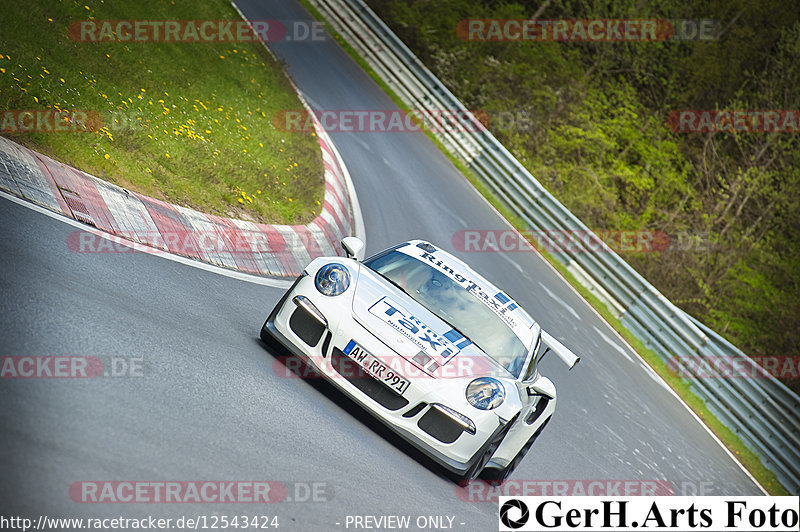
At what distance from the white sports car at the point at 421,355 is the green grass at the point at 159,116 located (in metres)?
3.18

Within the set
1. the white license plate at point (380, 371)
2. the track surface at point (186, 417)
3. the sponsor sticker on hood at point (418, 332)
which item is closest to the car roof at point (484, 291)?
the sponsor sticker on hood at point (418, 332)

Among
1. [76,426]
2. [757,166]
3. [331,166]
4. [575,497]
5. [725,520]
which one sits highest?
[76,426]

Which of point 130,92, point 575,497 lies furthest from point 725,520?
point 130,92

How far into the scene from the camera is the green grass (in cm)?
896

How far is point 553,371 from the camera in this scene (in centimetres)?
1158

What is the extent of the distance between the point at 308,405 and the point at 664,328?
1170 centimetres

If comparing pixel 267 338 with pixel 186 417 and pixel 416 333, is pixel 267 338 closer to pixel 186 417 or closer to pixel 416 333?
pixel 416 333

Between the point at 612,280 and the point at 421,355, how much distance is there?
1210 centimetres

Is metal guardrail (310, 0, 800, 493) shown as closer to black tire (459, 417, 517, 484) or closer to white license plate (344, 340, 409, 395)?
black tire (459, 417, 517, 484)

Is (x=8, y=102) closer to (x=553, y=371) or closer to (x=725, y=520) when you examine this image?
(x=553, y=371)

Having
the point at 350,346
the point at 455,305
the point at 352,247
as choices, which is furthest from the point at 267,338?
the point at 455,305

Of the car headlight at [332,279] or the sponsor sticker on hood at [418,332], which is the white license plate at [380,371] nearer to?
the sponsor sticker on hood at [418,332]

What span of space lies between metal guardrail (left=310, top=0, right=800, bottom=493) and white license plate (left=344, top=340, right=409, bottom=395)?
32.7 ft

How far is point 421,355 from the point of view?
6.16 meters
